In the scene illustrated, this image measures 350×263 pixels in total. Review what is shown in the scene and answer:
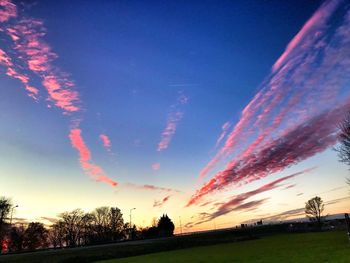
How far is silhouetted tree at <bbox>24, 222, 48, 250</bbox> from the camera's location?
143625mm

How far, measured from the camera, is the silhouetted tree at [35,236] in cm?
14362

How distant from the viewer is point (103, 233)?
172 metres

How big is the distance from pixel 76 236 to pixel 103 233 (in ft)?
46.2

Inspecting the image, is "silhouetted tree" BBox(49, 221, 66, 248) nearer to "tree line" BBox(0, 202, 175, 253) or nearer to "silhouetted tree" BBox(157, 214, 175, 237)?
"tree line" BBox(0, 202, 175, 253)

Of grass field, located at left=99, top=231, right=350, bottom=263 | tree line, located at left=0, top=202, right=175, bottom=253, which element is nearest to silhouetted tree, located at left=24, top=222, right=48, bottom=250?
tree line, located at left=0, top=202, right=175, bottom=253

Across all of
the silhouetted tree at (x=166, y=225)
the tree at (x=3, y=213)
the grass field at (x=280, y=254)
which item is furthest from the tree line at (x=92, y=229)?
the grass field at (x=280, y=254)

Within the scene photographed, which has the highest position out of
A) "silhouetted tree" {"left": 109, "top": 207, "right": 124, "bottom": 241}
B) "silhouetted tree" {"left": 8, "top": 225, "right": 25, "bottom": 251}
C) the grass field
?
"silhouetted tree" {"left": 109, "top": 207, "right": 124, "bottom": 241}

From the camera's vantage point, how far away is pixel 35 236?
147 m

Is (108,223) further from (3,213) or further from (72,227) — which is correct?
(3,213)

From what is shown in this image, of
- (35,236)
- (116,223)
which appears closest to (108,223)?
(116,223)

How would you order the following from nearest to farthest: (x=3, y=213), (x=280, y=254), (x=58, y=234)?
(x=280, y=254), (x=3, y=213), (x=58, y=234)

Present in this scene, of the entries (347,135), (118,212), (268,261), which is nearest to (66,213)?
(118,212)

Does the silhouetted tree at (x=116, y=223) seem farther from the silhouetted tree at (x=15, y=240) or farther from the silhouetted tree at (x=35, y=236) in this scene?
the silhouetted tree at (x=15, y=240)

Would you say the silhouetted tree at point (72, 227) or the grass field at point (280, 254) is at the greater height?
the silhouetted tree at point (72, 227)
